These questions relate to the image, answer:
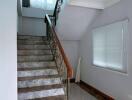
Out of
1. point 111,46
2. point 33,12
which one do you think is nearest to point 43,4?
point 33,12

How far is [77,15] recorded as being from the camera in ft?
12.5

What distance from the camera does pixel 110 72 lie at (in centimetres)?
348

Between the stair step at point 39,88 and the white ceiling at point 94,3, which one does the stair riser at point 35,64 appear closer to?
the stair step at point 39,88

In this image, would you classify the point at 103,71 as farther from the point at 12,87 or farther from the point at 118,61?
the point at 12,87

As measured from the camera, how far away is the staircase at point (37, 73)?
289 centimetres

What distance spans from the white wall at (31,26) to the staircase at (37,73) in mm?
1480

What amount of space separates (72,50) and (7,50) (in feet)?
12.1

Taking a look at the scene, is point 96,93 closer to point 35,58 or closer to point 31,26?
point 35,58

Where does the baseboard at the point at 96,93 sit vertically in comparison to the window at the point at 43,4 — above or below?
below

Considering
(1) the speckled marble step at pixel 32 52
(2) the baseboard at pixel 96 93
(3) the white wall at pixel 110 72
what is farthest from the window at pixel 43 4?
(2) the baseboard at pixel 96 93

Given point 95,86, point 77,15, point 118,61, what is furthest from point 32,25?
point 118,61

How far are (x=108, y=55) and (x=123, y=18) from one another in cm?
105

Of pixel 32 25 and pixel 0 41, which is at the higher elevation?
pixel 32 25

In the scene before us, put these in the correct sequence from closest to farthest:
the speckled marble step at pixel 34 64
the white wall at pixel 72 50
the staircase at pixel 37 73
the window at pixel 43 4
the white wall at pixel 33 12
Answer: the staircase at pixel 37 73, the speckled marble step at pixel 34 64, the white wall at pixel 72 50, the white wall at pixel 33 12, the window at pixel 43 4
